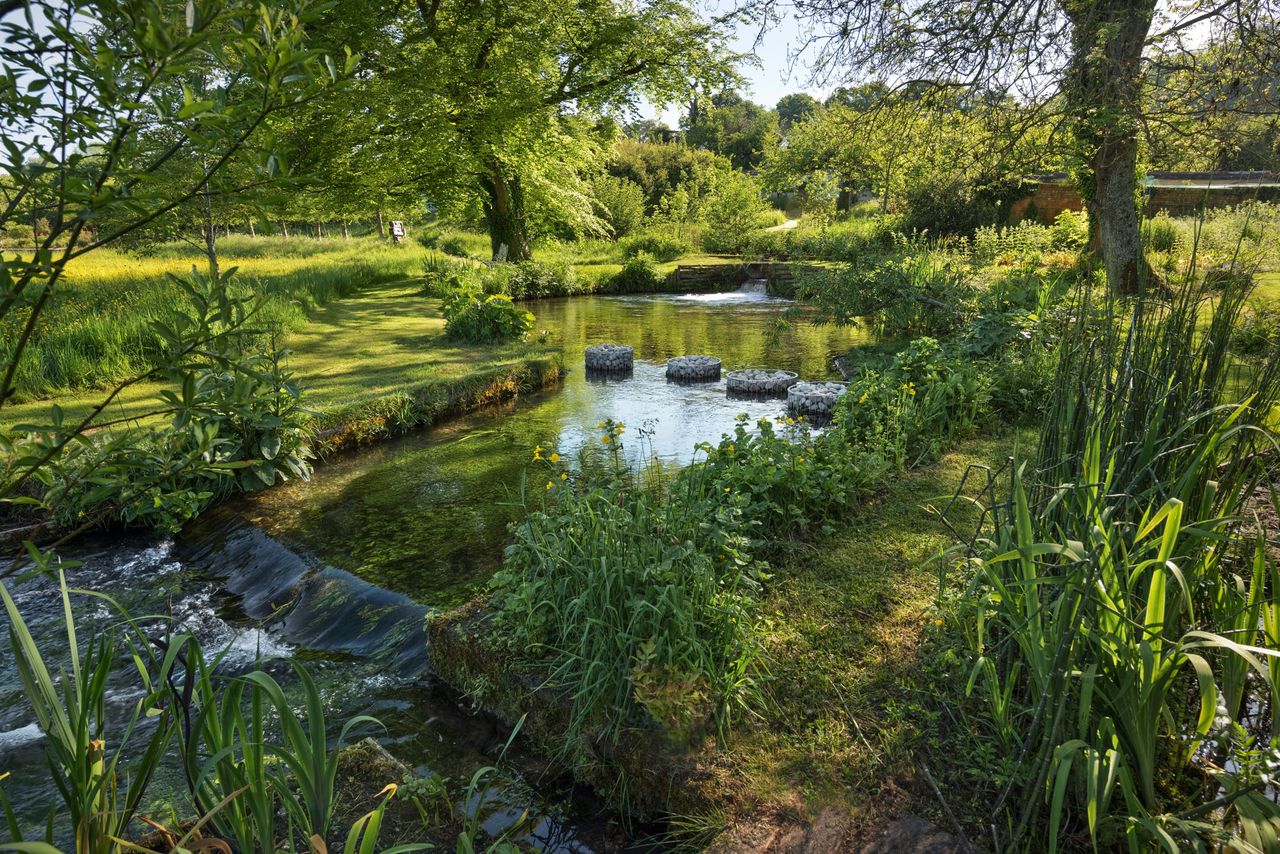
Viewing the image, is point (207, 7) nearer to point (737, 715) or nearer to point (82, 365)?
point (737, 715)

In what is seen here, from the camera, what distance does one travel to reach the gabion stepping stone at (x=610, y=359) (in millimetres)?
9914

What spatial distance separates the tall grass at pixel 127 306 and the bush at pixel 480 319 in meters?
2.17

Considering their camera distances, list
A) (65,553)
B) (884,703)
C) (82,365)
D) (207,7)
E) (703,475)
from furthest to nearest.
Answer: (82,365) < (65,553) < (703,475) < (884,703) < (207,7)

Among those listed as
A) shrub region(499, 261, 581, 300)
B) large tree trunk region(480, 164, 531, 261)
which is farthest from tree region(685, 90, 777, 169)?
shrub region(499, 261, 581, 300)

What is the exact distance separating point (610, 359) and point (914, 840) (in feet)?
26.7

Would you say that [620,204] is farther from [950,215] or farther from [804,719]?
[804,719]

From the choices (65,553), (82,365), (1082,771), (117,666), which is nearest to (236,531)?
(65,553)

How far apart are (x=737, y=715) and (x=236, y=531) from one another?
417cm

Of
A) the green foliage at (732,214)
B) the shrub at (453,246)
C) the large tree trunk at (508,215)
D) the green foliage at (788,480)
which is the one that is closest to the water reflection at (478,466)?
the green foliage at (788,480)

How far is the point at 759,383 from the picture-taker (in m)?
8.62

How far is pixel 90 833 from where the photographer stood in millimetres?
1716

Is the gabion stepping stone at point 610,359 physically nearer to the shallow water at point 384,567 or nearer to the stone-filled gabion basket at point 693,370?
the stone-filled gabion basket at point 693,370

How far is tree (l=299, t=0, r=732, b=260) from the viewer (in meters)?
12.8

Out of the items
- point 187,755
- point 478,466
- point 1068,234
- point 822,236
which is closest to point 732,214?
point 822,236
